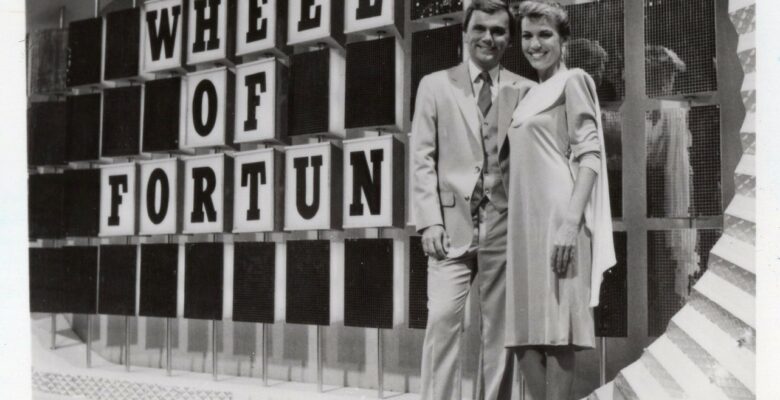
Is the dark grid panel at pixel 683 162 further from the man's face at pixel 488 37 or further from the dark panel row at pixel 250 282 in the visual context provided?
the man's face at pixel 488 37

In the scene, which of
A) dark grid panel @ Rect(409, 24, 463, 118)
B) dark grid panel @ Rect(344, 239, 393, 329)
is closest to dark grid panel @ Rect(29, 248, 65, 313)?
dark grid panel @ Rect(344, 239, 393, 329)

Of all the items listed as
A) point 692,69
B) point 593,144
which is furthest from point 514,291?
point 692,69

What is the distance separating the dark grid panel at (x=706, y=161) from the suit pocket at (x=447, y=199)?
0.92 meters

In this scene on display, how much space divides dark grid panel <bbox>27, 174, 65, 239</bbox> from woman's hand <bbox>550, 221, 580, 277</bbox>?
3311mm

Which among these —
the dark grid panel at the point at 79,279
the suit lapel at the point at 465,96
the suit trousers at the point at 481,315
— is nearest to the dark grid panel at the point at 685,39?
the suit lapel at the point at 465,96

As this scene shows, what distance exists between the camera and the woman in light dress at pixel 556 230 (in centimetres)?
272

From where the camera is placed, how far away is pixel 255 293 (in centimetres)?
414

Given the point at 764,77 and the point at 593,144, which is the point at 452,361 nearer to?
the point at 593,144

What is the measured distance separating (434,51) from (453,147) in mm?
668

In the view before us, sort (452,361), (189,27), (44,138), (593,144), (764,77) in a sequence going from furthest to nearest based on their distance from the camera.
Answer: (44,138)
(189,27)
(452,361)
(593,144)
(764,77)

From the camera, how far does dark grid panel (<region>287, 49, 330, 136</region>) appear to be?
3926 mm

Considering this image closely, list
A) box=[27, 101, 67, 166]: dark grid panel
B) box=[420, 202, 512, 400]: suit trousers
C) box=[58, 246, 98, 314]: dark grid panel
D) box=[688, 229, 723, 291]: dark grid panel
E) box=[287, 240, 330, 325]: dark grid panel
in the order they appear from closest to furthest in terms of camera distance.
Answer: box=[688, 229, 723, 291]: dark grid panel → box=[420, 202, 512, 400]: suit trousers → box=[287, 240, 330, 325]: dark grid panel → box=[58, 246, 98, 314]: dark grid panel → box=[27, 101, 67, 166]: dark grid panel

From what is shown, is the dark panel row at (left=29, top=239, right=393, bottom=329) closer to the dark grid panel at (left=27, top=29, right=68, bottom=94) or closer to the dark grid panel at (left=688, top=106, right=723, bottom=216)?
the dark grid panel at (left=27, top=29, right=68, bottom=94)

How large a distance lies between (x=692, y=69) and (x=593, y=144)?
536 mm
